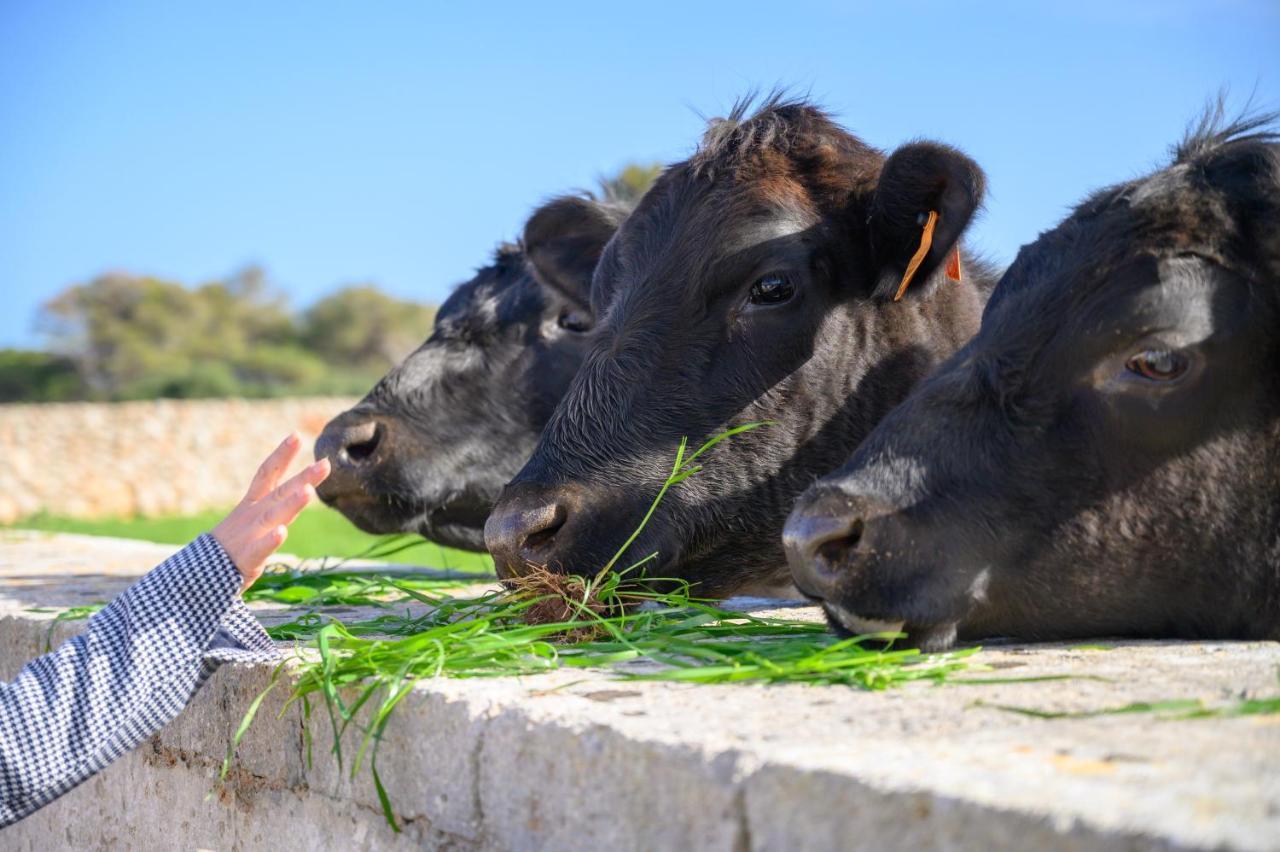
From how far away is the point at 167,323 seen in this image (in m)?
72.4

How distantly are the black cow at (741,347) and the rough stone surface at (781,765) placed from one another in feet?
2.69

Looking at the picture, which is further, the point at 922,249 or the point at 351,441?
the point at 351,441

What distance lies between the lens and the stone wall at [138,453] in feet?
84.6

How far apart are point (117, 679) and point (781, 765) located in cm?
167

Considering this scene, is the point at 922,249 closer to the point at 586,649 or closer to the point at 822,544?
the point at 822,544

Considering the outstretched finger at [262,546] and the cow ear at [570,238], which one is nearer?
the outstretched finger at [262,546]

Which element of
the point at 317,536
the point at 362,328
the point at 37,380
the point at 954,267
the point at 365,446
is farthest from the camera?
the point at 362,328

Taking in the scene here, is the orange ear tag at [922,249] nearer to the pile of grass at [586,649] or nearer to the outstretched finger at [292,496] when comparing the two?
the pile of grass at [586,649]

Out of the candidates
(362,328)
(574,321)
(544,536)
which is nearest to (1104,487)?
(544,536)

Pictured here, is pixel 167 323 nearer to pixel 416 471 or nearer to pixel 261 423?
pixel 261 423

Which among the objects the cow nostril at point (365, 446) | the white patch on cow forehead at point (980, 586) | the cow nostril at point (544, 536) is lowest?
the white patch on cow forehead at point (980, 586)

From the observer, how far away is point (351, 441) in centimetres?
627

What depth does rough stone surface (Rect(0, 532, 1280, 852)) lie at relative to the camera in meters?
1.86

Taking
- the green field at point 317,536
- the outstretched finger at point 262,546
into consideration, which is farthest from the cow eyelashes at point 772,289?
the green field at point 317,536
